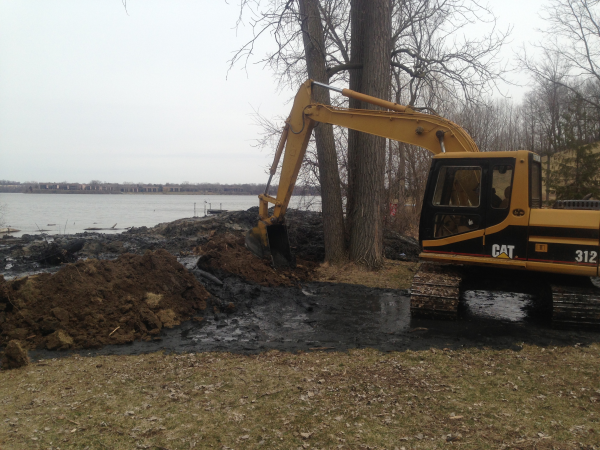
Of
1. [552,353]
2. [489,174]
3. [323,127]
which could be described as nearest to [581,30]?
[323,127]

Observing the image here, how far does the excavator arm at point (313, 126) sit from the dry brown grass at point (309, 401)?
11.9ft

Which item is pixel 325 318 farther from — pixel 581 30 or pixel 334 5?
pixel 581 30

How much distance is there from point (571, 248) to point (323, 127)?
668 centimetres

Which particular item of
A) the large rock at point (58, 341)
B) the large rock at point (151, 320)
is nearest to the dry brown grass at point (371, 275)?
the large rock at point (151, 320)

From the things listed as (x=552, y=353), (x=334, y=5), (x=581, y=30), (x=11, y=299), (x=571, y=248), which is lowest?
(x=552, y=353)

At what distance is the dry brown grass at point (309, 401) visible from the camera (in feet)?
11.9

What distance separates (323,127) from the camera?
37.8 ft

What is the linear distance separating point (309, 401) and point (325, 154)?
803cm

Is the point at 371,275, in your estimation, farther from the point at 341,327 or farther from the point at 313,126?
the point at 341,327

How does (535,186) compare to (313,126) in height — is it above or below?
below

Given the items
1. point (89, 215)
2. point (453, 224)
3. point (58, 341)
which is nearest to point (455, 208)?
point (453, 224)

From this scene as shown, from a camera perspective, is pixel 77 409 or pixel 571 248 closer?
pixel 77 409

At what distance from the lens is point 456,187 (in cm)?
702

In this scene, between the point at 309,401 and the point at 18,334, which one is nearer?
the point at 309,401
